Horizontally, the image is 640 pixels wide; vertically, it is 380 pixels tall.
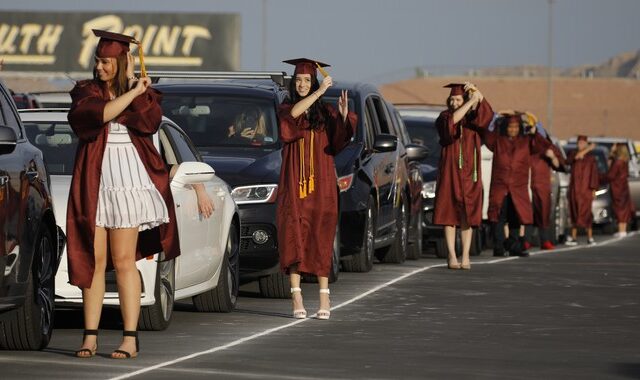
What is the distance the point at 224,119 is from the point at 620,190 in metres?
21.0

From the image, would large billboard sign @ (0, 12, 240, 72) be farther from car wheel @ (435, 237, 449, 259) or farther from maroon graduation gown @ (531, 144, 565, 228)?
car wheel @ (435, 237, 449, 259)

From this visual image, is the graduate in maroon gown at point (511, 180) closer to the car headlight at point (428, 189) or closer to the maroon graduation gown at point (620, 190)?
the car headlight at point (428, 189)

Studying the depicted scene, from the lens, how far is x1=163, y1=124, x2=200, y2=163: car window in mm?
13484

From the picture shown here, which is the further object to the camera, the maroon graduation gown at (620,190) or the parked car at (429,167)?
the maroon graduation gown at (620,190)

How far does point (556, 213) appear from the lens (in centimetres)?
2998

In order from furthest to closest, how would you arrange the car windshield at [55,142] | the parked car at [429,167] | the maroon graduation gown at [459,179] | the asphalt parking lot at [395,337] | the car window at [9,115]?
1. the parked car at [429,167]
2. the maroon graduation gown at [459,179]
3. the car windshield at [55,142]
4. the car window at [9,115]
5. the asphalt parking lot at [395,337]

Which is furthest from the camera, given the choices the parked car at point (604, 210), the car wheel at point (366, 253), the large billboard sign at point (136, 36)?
the large billboard sign at point (136, 36)

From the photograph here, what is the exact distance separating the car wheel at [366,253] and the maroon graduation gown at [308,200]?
4.27 m

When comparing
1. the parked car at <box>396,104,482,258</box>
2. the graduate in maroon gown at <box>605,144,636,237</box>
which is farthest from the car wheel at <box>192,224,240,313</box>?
the graduate in maroon gown at <box>605,144,636,237</box>

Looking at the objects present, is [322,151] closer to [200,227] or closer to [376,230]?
[200,227]

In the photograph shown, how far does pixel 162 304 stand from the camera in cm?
1251

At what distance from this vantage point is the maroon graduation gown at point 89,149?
10750 millimetres

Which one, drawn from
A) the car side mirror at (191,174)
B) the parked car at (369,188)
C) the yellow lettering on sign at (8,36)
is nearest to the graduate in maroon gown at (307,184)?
the car side mirror at (191,174)

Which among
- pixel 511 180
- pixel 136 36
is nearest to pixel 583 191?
pixel 511 180
